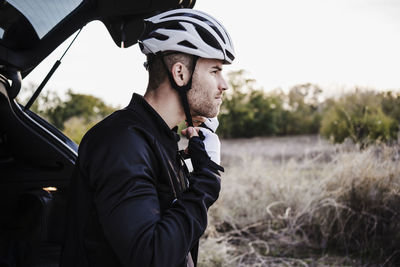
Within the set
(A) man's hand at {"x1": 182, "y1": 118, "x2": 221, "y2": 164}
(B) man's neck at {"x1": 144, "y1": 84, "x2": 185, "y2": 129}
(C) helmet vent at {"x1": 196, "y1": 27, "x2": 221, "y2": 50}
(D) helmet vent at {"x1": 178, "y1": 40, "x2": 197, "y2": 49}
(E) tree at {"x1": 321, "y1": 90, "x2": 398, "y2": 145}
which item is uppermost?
(C) helmet vent at {"x1": 196, "y1": 27, "x2": 221, "y2": 50}

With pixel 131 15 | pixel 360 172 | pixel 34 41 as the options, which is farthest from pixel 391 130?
pixel 34 41

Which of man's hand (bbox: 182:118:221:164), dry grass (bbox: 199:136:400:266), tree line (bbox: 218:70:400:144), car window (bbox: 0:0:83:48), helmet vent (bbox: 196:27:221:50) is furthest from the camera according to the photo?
tree line (bbox: 218:70:400:144)

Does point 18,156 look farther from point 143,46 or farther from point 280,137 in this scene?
point 280,137

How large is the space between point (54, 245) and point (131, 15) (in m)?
1.62

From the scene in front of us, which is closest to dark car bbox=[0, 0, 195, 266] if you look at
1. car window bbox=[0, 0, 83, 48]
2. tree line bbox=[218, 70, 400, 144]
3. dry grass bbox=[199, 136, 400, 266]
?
car window bbox=[0, 0, 83, 48]

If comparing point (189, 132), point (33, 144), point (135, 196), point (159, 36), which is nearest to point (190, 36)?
point (159, 36)

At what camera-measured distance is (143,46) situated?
6.31ft

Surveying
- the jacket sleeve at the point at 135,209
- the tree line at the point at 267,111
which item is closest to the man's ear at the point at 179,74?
the jacket sleeve at the point at 135,209

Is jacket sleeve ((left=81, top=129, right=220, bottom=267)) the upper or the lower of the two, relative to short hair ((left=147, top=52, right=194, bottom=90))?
lower

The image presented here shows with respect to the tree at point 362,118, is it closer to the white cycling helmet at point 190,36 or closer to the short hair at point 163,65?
the white cycling helmet at point 190,36

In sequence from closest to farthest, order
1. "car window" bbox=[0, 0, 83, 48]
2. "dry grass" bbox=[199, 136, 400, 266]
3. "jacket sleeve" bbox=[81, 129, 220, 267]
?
"jacket sleeve" bbox=[81, 129, 220, 267] < "car window" bbox=[0, 0, 83, 48] < "dry grass" bbox=[199, 136, 400, 266]

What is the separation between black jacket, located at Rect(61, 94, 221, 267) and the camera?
1.26m

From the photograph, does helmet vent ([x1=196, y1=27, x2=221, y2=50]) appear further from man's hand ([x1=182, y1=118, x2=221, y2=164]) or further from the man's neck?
man's hand ([x1=182, y1=118, x2=221, y2=164])

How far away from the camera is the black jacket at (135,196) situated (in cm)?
126
